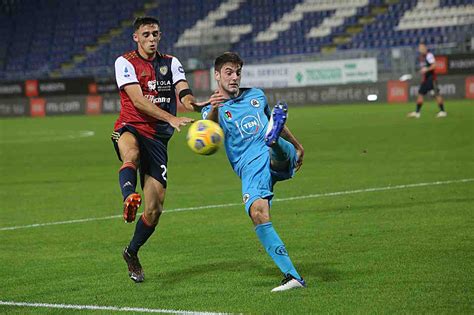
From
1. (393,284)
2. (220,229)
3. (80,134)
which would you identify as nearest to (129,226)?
(220,229)

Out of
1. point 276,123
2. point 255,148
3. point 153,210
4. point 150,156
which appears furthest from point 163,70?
point 276,123

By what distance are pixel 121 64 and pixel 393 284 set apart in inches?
123

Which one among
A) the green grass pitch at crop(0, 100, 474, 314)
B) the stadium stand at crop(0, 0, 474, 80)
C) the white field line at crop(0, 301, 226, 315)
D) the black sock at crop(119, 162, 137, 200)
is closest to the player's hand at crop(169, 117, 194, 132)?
the black sock at crop(119, 162, 137, 200)

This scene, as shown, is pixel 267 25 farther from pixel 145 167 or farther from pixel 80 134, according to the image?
pixel 145 167

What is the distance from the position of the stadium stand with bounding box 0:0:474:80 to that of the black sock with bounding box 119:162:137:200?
32625 millimetres

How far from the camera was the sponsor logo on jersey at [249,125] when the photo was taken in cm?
805

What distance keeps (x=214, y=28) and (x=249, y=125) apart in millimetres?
42055

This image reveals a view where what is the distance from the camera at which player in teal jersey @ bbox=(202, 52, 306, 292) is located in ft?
25.5

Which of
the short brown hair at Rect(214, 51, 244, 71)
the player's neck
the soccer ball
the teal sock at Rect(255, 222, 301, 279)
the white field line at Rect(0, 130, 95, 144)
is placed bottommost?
the white field line at Rect(0, 130, 95, 144)

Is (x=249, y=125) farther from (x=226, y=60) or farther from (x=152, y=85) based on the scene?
(x=152, y=85)

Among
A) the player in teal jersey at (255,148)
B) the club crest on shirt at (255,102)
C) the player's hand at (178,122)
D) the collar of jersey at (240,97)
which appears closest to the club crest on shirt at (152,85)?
the player's hand at (178,122)

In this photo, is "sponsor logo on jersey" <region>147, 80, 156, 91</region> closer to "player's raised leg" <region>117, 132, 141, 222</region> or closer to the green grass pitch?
"player's raised leg" <region>117, 132, 141, 222</region>

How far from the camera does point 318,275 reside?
8.44 meters

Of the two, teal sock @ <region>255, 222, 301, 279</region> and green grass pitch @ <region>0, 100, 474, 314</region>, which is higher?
teal sock @ <region>255, 222, 301, 279</region>
